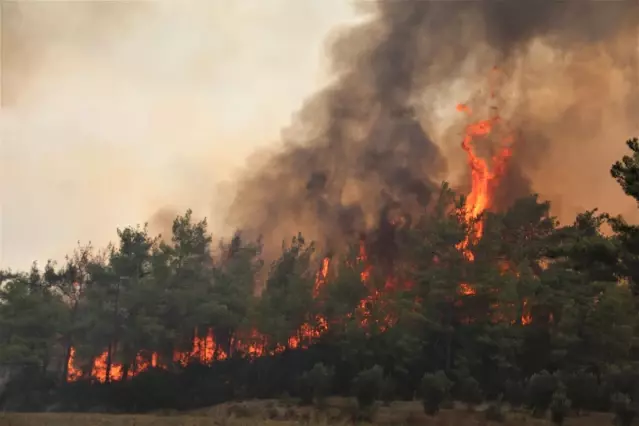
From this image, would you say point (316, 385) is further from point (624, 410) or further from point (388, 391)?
point (624, 410)

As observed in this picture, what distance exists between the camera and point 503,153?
5041 cm

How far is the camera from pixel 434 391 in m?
32.4

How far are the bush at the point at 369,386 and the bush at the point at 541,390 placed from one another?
8.08 metres

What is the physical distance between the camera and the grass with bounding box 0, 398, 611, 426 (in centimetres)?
2795

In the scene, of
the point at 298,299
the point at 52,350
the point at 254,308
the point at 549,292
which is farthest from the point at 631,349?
the point at 52,350

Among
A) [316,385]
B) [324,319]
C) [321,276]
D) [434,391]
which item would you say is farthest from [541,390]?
[321,276]

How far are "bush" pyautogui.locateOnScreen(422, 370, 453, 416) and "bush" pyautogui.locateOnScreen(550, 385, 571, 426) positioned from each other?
5.44 meters

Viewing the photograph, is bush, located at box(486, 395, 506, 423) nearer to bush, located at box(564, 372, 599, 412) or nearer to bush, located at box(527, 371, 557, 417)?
bush, located at box(527, 371, 557, 417)

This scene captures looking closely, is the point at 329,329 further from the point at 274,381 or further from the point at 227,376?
the point at 227,376

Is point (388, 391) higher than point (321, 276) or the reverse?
the reverse

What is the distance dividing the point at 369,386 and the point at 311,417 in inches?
158

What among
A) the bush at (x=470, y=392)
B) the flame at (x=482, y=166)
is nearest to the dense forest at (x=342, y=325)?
the bush at (x=470, y=392)

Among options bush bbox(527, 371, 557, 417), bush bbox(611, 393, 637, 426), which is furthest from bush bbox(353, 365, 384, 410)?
bush bbox(611, 393, 637, 426)

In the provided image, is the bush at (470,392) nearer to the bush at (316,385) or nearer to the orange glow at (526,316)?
the orange glow at (526,316)
